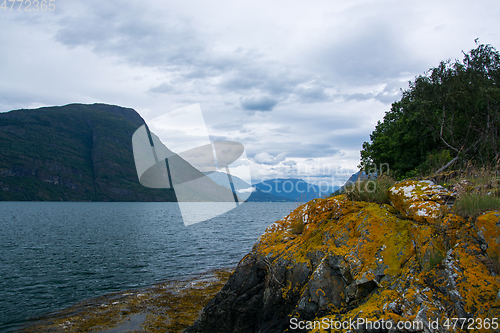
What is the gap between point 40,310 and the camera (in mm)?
15203

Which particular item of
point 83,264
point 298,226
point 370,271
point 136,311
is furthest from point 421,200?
point 83,264

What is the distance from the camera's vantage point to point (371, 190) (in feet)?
28.2

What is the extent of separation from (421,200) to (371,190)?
186 centimetres

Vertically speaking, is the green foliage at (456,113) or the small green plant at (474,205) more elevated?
the green foliage at (456,113)

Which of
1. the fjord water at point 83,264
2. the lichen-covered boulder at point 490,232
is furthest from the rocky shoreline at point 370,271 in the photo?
the fjord water at point 83,264

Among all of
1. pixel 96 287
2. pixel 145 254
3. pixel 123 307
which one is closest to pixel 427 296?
pixel 123 307

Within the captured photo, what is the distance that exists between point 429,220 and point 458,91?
2002cm

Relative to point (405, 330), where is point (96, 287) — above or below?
below

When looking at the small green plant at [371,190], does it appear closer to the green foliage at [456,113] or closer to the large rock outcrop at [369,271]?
the large rock outcrop at [369,271]

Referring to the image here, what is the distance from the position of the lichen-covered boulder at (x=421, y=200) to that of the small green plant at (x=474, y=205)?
1.05 feet

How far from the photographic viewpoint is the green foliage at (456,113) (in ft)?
65.2

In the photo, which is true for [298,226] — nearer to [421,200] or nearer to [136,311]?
[421,200]

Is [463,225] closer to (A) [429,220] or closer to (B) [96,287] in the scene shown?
(A) [429,220]

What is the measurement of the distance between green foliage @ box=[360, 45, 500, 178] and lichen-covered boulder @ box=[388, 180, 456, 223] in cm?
1351
